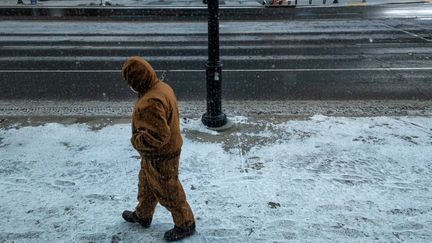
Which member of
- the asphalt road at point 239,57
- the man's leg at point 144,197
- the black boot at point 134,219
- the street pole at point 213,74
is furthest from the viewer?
the asphalt road at point 239,57

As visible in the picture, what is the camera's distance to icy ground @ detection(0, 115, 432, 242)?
420 cm

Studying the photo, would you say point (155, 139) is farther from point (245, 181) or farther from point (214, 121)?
point (214, 121)

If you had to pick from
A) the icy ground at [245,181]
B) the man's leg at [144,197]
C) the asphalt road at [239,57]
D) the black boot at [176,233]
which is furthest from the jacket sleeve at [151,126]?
the asphalt road at [239,57]

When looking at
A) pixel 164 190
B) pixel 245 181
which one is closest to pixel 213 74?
pixel 245 181

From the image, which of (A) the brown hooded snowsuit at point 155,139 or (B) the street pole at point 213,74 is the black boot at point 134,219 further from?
(B) the street pole at point 213,74

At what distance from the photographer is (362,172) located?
5.28 m

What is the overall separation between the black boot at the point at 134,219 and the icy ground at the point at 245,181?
0.07 meters

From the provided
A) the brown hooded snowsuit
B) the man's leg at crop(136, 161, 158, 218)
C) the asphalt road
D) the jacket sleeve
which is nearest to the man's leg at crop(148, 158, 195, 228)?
the brown hooded snowsuit

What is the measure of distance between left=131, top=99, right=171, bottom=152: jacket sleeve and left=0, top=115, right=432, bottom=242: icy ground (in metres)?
A: 1.17

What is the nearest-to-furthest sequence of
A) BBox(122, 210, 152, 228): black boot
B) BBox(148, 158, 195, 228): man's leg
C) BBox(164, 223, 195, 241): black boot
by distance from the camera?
BBox(148, 158, 195, 228): man's leg, BBox(164, 223, 195, 241): black boot, BBox(122, 210, 152, 228): black boot

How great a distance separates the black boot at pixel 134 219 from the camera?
4.18m

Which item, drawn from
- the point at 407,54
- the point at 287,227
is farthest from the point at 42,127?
the point at 407,54

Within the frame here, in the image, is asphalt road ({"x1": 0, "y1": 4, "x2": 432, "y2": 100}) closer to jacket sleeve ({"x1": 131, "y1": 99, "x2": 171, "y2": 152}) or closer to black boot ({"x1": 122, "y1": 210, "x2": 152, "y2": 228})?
black boot ({"x1": 122, "y1": 210, "x2": 152, "y2": 228})

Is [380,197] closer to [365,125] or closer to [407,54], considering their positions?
[365,125]
